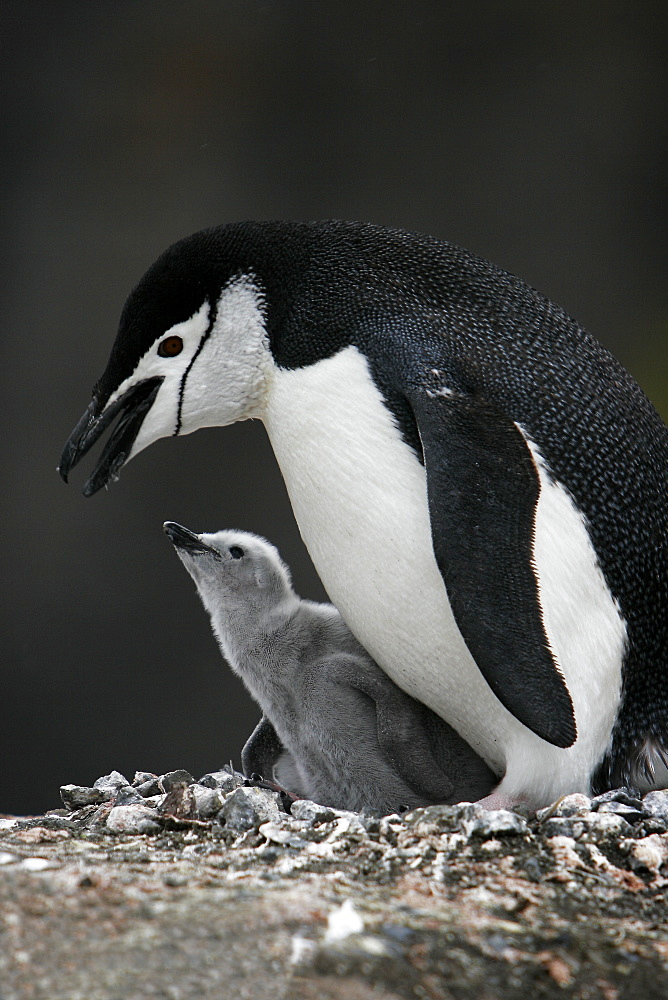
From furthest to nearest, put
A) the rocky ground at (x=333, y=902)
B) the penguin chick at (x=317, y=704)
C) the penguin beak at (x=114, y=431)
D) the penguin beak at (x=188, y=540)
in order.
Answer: the penguin beak at (x=188, y=540), the penguin beak at (x=114, y=431), the penguin chick at (x=317, y=704), the rocky ground at (x=333, y=902)

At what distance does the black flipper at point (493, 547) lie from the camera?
3.97 ft

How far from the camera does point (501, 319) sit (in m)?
1.47

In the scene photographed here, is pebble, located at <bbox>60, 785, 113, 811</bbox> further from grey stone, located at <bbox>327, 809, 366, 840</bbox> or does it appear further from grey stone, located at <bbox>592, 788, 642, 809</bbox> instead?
grey stone, located at <bbox>592, 788, 642, 809</bbox>

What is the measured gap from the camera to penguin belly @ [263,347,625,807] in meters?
1.33

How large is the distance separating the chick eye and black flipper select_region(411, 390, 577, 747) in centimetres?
39

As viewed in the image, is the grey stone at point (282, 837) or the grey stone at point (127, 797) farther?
the grey stone at point (127, 797)

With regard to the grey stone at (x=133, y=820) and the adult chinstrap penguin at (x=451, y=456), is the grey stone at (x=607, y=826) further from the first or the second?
the grey stone at (x=133, y=820)

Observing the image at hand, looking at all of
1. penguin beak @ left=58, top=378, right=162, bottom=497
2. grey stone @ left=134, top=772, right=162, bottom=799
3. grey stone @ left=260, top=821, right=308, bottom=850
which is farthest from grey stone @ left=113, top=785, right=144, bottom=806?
penguin beak @ left=58, top=378, right=162, bottom=497

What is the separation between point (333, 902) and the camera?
2.94ft

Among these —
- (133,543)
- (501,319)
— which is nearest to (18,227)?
(133,543)

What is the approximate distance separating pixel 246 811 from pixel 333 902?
0.33 meters

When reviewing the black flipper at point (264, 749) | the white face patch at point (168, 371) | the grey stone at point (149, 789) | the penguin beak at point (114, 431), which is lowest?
the grey stone at point (149, 789)

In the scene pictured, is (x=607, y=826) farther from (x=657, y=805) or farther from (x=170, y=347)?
(x=170, y=347)

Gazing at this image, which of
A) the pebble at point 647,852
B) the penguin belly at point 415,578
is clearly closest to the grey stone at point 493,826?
the pebble at point 647,852
